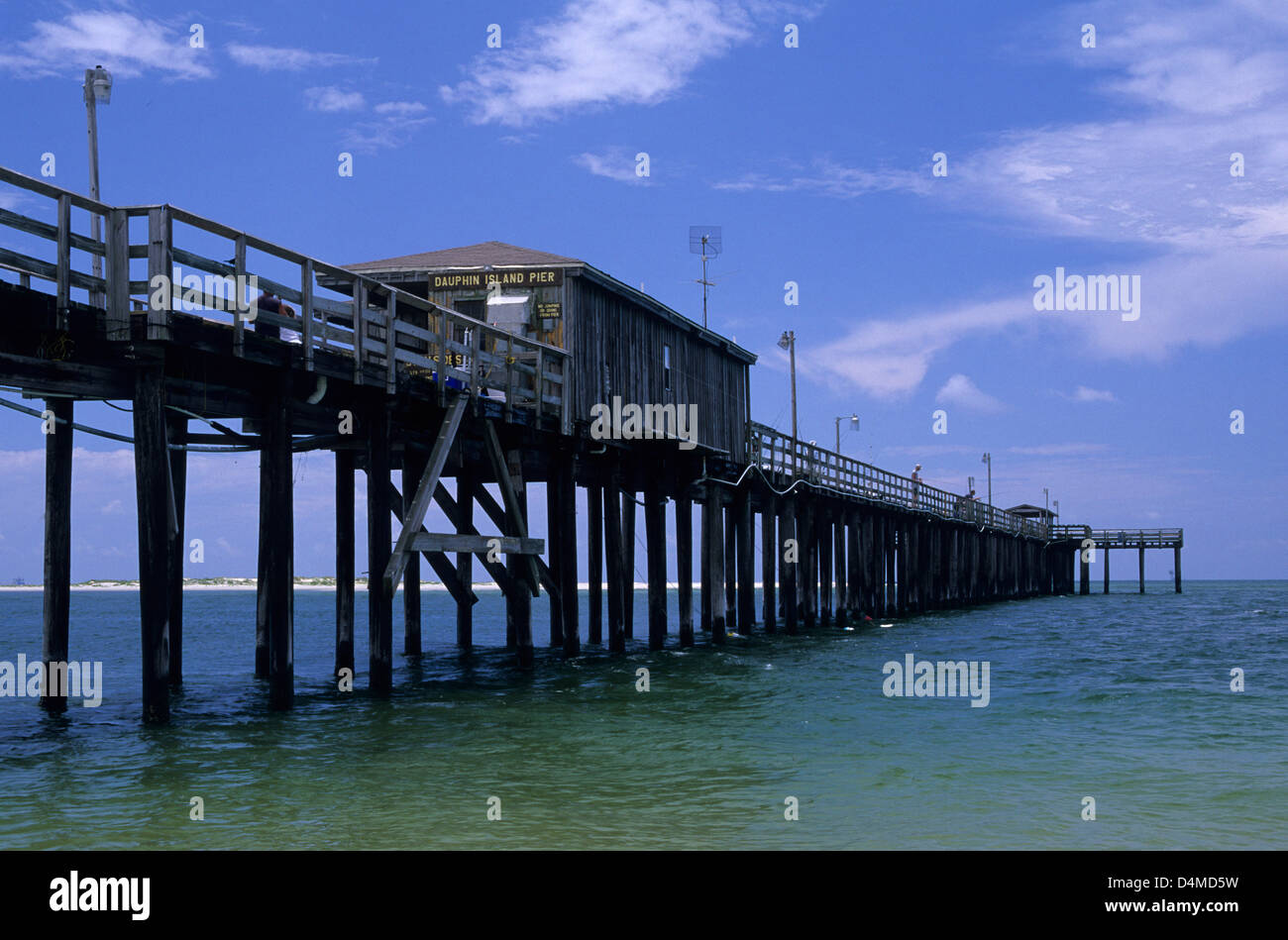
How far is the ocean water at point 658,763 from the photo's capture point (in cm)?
1044

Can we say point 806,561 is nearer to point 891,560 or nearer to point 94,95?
point 891,560

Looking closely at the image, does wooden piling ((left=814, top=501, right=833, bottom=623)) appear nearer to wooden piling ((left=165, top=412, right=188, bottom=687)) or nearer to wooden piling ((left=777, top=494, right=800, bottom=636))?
wooden piling ((left=777, top=494, right=800, bottom=636))

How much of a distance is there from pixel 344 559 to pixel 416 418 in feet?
9.18

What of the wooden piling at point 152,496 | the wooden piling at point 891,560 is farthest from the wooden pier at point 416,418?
the wooden piling at point 891,560

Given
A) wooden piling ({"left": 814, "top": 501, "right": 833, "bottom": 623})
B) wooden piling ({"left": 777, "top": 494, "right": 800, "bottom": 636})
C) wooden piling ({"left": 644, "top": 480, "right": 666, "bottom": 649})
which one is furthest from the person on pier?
wooden piling ({"left": 814, "top": 501, "right": 833, "bottom": 623})

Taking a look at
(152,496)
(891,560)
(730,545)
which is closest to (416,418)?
(152,496)

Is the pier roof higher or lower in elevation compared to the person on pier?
higher

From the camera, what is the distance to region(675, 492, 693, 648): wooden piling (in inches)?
1184

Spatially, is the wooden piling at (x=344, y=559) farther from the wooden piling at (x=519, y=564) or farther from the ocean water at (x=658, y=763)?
the wooden piling at (x=519, y=564)

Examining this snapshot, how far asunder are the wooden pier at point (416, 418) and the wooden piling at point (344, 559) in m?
0.05

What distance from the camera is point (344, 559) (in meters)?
20.6

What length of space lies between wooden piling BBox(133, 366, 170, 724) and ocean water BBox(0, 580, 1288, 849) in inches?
63.0
